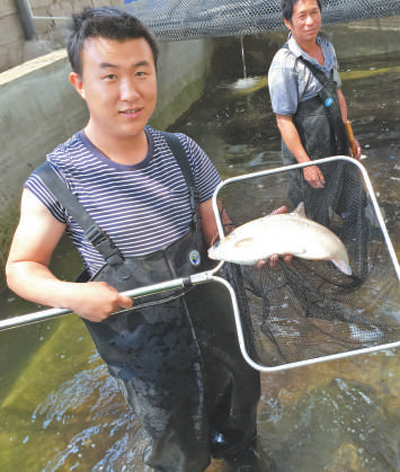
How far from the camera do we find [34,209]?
1.70m

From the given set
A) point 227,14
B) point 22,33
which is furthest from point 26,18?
point 227,14

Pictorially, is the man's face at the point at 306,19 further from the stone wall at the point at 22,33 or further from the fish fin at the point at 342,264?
the stone wall at the point at 22,33

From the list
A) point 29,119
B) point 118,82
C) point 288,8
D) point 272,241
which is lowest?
point 29,119

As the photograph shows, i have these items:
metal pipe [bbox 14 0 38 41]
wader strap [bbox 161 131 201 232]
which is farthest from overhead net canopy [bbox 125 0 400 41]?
wader strap [bbox 161 131 201 232]

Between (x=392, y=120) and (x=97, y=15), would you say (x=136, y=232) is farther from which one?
(x=392, y=120)

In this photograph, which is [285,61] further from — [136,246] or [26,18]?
[26,18]

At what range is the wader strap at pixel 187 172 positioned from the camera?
1.96 m

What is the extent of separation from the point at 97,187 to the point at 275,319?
0.99 m

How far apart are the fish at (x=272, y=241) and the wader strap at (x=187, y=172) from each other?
0.20m

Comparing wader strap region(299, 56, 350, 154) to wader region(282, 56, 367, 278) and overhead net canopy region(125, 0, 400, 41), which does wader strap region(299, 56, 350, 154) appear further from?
overhead net canopy region(125, 0, 400, 41)

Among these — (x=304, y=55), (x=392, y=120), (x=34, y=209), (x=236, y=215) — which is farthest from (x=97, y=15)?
(x=392, y=120)

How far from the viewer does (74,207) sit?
1.72 meters

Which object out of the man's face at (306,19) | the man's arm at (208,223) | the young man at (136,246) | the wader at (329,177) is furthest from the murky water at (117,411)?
the man's face at (306,19)

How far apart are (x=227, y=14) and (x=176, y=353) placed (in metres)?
5.08
